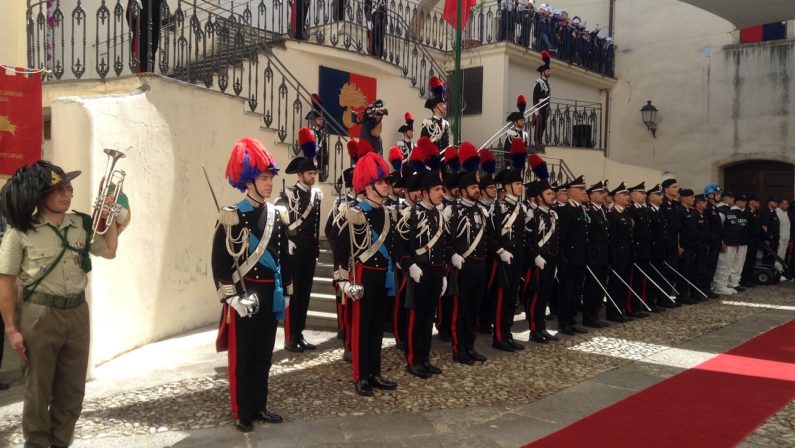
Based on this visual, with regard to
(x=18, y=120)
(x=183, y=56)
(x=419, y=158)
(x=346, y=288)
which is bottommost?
(x=346, y=288)

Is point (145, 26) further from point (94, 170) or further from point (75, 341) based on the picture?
point (75, 341)

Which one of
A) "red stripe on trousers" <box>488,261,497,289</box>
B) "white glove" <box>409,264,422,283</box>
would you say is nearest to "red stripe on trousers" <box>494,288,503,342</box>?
"red stripe on trousers" <box>488,261,497,289</box>

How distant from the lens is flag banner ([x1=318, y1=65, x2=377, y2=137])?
492 inches

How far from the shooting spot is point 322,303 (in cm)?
859

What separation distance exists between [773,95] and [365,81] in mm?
10612

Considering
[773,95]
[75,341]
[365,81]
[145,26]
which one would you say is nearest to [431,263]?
[75,341]

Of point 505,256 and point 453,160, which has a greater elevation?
point 453,160

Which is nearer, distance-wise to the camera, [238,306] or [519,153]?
[238,306]

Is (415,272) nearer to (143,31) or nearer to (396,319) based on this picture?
(396,319)

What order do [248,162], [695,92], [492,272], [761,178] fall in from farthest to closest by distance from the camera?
[695,92] < [761,178] < [492,272] < [248,162]

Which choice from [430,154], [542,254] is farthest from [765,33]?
[430,154]

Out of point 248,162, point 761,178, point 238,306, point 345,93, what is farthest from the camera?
point 761,178

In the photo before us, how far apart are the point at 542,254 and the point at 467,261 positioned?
4.31ft

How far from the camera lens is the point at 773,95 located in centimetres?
1680
